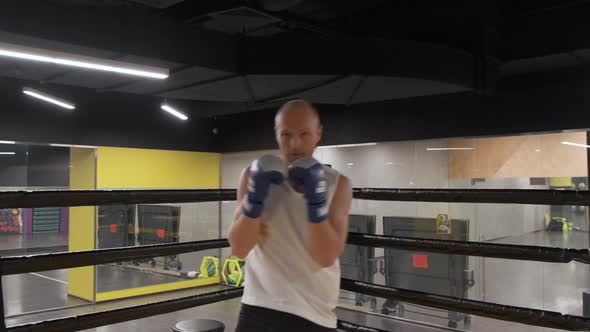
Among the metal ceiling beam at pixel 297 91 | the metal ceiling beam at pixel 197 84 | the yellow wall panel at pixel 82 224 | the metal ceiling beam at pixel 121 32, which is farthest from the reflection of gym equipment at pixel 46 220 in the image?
the metal ceiling beam at pixel 121 32

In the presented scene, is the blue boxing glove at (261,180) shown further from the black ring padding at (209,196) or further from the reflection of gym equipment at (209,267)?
the reflection of gym equipment at (209,267)

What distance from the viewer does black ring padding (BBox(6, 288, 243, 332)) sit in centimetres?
155

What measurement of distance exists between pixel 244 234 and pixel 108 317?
0.71 meters

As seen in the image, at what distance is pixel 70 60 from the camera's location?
425cm

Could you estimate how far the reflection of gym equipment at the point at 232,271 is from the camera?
773 centimetres

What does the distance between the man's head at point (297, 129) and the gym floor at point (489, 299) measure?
4.38m

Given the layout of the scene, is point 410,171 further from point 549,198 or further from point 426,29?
point 549,198

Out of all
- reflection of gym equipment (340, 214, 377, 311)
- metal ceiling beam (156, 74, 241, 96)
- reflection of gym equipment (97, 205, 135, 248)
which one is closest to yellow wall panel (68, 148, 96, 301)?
reflection of gym equipment (97, 205, 135, 248)

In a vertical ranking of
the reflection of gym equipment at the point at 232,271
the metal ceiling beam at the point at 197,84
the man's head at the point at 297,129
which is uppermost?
the metal ceiling beam at the point at 197,84

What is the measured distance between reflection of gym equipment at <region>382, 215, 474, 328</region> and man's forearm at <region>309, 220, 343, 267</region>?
14.8ft

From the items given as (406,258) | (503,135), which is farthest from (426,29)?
(406,258)

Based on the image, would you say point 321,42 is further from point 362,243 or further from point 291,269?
point 291,269

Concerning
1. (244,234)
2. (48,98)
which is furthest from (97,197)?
(48,98)

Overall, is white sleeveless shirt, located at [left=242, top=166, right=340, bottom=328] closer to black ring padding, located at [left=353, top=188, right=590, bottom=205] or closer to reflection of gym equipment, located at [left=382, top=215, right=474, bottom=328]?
black ring padding, located at [left=353, top=188, right=590, bottom=205]
